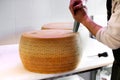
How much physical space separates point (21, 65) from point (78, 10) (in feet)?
1.50

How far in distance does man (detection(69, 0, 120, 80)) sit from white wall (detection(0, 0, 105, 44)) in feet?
2.01

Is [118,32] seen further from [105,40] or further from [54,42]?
[54,42]

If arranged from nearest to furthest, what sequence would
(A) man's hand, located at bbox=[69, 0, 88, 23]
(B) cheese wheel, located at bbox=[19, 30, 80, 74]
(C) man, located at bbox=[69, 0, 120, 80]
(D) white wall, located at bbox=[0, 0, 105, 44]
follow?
(C) man, located at bbox=[69, 0, 120, 80]
(A) man's hand, located at bbox=[69, 0, 88, 23]
(B) cheese wheel, located at bbox=[19, 30, 80, 74]
(D) white wall, located at bbox=[0, 0, 105, 44]

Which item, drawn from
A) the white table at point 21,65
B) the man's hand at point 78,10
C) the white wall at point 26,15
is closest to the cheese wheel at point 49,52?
the white table at point 21,65

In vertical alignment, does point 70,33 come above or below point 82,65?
above

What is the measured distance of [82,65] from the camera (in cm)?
117

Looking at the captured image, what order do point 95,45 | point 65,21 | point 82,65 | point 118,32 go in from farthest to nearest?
point 65,21 < point 95,45 < point 82,65 < point 118,32

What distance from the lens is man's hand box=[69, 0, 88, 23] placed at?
91 cm

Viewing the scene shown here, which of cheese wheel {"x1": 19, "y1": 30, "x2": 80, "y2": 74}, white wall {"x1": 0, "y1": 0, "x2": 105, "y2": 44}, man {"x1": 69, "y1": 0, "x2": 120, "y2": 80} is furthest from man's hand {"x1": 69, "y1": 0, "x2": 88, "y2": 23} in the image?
white wall {"x1": 0, "y1": 0, "x2": 105, "y2": 44}

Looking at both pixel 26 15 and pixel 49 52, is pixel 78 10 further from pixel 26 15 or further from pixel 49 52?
pixel 26 15

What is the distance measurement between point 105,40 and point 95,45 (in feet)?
2.25

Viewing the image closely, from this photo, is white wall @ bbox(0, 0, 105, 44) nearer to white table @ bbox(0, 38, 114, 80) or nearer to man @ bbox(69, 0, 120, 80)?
white table @ bbox(0, 38, 114, 80)

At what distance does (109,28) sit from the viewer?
2.69ft

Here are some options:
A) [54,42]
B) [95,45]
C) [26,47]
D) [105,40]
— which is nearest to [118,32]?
[105,40]
